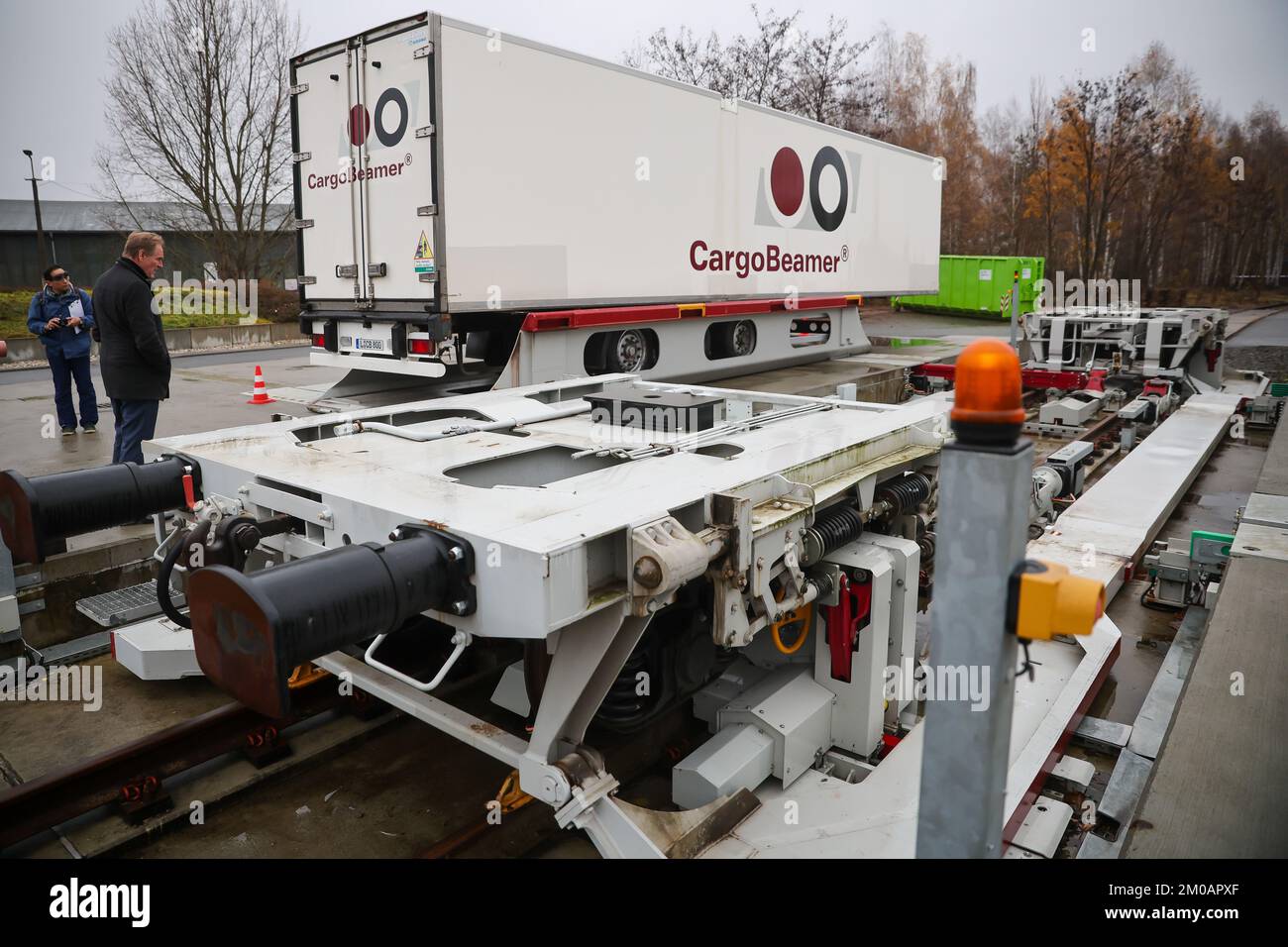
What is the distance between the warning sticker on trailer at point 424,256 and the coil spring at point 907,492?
175 inches

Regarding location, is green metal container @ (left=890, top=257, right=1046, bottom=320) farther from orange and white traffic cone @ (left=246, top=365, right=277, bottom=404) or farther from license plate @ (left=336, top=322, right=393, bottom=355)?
license plate @ (left=336, top=322, right=393, bottom=355)

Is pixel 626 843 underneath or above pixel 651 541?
underneath

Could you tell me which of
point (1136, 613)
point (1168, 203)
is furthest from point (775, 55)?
point (1136, 613)

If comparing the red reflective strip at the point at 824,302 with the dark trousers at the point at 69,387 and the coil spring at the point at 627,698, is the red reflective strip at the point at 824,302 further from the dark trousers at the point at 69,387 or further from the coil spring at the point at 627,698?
the coil spring at the point at 627,698

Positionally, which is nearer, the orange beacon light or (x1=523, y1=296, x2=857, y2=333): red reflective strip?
the orange beacon light

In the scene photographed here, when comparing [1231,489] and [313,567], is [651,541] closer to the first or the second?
[313,567]

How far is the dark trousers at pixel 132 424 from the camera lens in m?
6.16

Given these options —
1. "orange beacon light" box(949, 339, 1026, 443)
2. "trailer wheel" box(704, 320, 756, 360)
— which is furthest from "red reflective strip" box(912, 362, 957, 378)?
"orange beacon light" box(949, 339, 1026, 443)

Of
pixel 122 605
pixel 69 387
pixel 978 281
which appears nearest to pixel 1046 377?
pixel 122 605

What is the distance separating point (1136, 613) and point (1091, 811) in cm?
262

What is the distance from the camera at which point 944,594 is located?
1566 mm

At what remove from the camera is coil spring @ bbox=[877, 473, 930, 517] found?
408 centimetres
